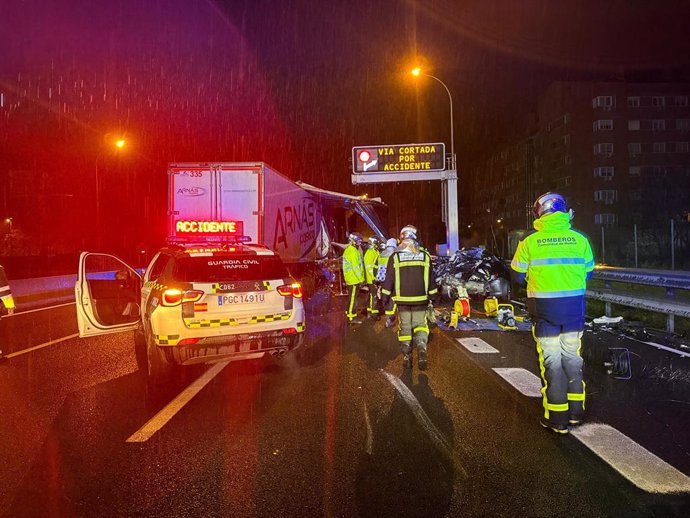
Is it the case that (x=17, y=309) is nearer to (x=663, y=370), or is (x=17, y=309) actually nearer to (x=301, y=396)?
(x=301, y=396)

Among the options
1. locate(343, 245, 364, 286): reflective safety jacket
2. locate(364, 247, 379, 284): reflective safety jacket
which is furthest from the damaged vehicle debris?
locate(343, 245, 364, 286): reflective safety jacket

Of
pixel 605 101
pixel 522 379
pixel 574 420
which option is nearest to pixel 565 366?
pixel 574 420

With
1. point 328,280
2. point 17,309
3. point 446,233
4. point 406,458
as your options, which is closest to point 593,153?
point 446,233

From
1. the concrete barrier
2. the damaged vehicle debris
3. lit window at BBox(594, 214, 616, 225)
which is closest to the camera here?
the damaged vehicle debris

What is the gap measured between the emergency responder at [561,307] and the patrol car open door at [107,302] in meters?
5.19

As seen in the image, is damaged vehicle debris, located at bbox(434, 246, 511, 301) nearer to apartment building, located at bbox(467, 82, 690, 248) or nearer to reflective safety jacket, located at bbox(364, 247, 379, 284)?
reflective safety jacket, located at bbox(364, 247, 379, 284)

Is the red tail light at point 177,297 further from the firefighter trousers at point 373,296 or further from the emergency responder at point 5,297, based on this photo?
the firefighter trousers at point 373,296

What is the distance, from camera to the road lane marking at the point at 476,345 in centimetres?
773

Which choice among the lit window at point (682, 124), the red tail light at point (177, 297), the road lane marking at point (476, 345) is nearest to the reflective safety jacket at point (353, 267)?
the road lane marking at point (476, 345)

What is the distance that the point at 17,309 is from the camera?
14891mm

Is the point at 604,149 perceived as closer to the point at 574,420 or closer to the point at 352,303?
A: the point at 352,303

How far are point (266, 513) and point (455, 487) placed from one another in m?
1.23

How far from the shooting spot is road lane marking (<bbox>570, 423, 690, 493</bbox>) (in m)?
3.42

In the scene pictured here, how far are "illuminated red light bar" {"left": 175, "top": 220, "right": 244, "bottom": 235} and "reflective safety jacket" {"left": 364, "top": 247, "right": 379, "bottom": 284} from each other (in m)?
2.88
